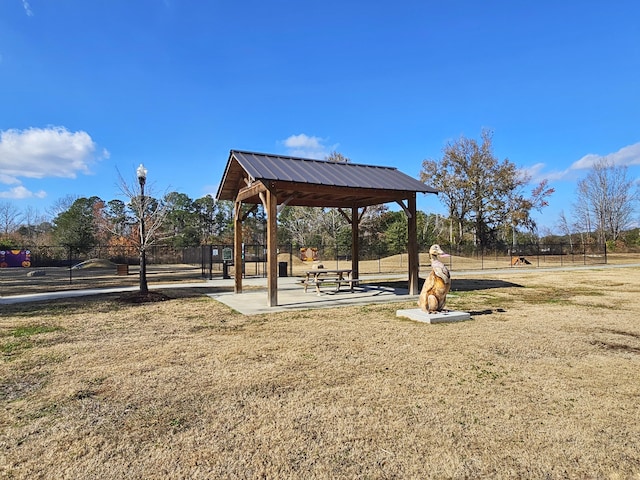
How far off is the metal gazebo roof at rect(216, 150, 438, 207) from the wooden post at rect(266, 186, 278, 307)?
39cm

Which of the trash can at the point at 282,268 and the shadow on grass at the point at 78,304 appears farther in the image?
the trash can at the point at 282,268

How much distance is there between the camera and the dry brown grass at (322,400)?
2.79m

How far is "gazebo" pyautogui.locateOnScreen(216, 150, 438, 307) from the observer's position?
9844 mm

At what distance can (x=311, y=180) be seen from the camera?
34.3 ft

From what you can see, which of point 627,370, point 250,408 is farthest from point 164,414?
point 627,370

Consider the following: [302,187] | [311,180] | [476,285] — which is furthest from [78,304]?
[476,285]

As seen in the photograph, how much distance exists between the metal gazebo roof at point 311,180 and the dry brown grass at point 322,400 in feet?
13.7

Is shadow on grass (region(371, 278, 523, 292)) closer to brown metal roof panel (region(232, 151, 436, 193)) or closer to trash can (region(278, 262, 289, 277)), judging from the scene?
brown metal roof panel (region(232, 151, 436, 193))

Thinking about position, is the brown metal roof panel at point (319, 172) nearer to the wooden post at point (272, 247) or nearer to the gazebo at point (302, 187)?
the gazebo at point (302, 187)

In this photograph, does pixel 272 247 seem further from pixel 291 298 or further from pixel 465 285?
pixel 465 285

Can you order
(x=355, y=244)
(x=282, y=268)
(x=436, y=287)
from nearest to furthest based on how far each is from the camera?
(x=436, y=287) < (x=355, y=244) < (x=282, y=268)

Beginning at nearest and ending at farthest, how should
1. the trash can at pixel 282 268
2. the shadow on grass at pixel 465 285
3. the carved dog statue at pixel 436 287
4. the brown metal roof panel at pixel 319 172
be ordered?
the carved dog statue at pixel 436 287 → the brown metal roof panel at pixel 319 172 → the shadow on grass at pixel 465 285 → the trash can at pixel 282 268

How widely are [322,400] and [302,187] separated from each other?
7300mm

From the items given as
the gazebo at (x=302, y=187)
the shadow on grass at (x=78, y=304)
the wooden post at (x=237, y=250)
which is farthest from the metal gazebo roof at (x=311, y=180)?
the shadow on grass at (x=78, y=304)
